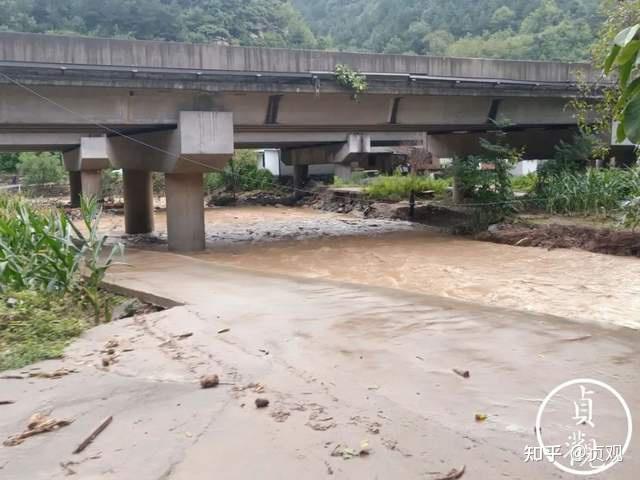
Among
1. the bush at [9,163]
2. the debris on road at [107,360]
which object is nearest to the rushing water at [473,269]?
the debris on road at [107,360]

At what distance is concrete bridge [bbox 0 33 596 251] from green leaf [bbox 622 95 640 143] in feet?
34.0

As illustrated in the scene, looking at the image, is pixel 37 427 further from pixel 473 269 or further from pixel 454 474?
pixel 473 269

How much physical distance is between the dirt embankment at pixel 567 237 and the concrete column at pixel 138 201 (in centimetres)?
1062

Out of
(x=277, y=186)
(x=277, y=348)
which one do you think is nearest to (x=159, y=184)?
(x=277, y=186)

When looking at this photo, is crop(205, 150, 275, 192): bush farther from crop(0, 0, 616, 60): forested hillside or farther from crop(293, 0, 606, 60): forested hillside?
crop(0, 0, 616, 60): forested hillside

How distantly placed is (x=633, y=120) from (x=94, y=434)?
11.5ft

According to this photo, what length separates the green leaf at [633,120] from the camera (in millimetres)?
3623

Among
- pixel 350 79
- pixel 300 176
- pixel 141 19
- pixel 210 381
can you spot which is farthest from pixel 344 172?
pixel 210 381

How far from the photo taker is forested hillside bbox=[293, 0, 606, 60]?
45531 millimetres

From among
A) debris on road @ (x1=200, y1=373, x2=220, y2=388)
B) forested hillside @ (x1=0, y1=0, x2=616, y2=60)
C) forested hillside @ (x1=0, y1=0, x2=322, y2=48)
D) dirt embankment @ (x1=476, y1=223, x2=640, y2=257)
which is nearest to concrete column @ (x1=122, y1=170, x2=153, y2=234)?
dirt embankment @ (x1=476, y1=223, x2=640, y2=257)

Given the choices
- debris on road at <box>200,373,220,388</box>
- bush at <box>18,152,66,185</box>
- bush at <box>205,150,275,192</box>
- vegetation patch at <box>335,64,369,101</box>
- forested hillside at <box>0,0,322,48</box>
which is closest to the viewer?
debris on road at <box>200,373,220,388</box>

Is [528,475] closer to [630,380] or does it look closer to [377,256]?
[630,380]

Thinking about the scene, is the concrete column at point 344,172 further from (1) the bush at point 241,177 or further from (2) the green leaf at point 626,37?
(2) the green leaf at point 626,37

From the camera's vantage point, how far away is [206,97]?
15.1 meters
